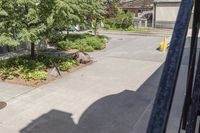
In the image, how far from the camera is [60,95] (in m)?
9.50

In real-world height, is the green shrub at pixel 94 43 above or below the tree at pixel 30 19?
below

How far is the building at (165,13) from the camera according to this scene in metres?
30.6

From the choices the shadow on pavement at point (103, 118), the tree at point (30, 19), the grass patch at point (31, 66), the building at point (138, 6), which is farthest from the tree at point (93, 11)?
the building at point (138, 6)

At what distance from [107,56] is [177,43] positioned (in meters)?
15.1

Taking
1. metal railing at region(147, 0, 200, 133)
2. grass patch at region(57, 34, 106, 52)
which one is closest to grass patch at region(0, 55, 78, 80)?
grass patch at region(57, 34, 106, 52)

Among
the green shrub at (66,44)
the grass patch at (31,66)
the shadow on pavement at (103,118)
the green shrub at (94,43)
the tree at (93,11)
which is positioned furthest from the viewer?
the green shrub at (94,43)

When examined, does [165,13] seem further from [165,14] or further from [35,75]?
[35,75]

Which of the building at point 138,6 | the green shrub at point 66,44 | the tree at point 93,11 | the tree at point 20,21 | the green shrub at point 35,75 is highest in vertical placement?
the building at point 138,6

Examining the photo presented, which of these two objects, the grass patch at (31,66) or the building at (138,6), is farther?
the building at (138,6)

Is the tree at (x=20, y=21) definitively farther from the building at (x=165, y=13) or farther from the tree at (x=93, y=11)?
the building at (x=165, y=13)

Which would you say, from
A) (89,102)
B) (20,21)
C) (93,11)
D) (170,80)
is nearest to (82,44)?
(93,11)

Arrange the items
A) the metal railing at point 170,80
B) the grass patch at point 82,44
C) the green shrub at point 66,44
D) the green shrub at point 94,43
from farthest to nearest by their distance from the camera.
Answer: the green shrub at point 94,43
the green shrub at point 66,44
the grass patch at point 82,44
the metal railing at point 170,80

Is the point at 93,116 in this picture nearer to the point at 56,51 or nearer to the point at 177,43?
the point at 177,43

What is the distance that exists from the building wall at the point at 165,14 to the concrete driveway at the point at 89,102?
1819cm
